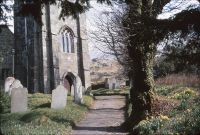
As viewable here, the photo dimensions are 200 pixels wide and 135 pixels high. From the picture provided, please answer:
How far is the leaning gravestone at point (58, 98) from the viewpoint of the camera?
68.9ft

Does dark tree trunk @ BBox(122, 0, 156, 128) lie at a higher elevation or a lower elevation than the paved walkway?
higher

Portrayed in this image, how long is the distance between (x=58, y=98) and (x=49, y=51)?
1647 cm

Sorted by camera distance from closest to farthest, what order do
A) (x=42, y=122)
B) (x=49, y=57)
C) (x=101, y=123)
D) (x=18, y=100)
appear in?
(x=42, y=122) → (x=101, y=123) → (x=18, y=100) → (x=49, y=57)

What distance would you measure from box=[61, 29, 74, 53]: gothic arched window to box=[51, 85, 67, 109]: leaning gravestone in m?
17.9

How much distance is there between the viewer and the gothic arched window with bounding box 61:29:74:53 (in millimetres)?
39250

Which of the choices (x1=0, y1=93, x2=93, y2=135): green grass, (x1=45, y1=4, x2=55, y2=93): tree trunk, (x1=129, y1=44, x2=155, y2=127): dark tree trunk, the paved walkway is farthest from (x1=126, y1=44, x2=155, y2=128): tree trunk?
(x1=45, y1=4, x2=55, y2=93): tree trunk

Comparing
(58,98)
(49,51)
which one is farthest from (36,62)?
(58,98)

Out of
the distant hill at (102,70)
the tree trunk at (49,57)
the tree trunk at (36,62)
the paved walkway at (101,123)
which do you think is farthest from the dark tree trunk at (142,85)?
the distant hill at (102,70)

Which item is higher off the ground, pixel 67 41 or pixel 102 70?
pixel 67 41

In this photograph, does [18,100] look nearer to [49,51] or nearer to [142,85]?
[142,85]

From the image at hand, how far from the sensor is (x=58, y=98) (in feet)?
69.5

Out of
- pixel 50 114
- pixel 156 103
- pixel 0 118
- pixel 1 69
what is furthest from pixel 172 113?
pixel 1 69

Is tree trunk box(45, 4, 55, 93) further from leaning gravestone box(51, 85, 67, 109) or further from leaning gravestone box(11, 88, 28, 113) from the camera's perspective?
leaning gravestone box(11, 88, 28, 113)

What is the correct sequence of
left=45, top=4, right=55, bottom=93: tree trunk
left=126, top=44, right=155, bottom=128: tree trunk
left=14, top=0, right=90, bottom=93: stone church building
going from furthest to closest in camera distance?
left=14, top=0, right=90, bottom=93: stone church building
left=45, top=4, right=55, bottom=93: tree trunk
left=126, top=44, right=155, bottom=128: tree trunk
